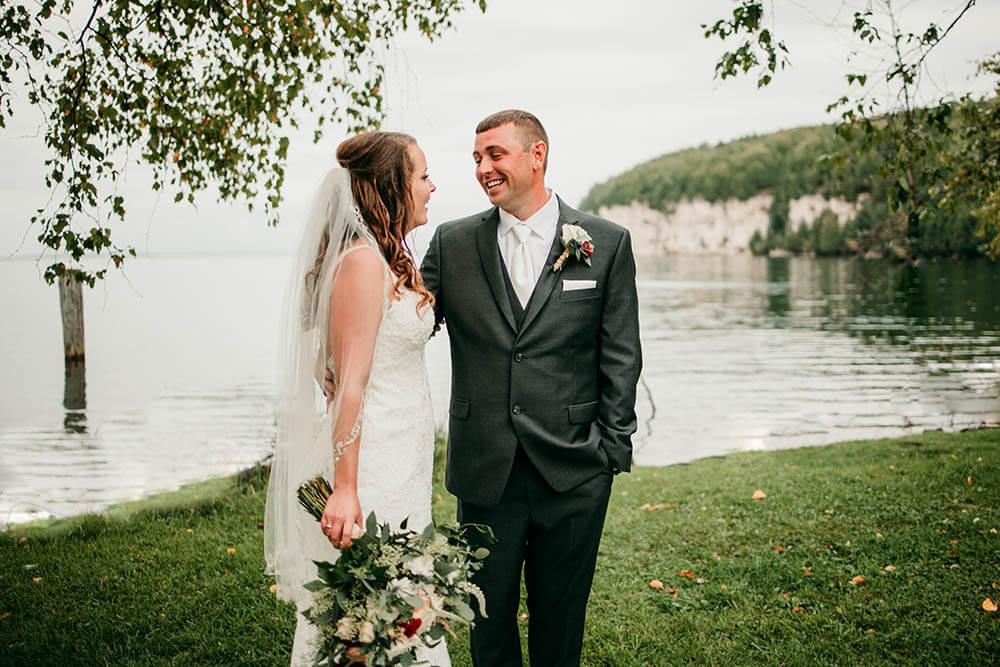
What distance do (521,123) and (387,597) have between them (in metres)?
2.05

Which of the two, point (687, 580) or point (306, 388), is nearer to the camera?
point (306, 388)

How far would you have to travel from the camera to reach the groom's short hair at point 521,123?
3674mm

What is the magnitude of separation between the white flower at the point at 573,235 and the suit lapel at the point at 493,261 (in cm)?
31

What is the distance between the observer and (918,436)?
12.0 m

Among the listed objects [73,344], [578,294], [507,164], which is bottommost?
[73,344]

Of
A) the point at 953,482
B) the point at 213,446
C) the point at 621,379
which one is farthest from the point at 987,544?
the point at 213,446

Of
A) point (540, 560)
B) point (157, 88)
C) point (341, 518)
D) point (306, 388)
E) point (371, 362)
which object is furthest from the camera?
point (157, 88)

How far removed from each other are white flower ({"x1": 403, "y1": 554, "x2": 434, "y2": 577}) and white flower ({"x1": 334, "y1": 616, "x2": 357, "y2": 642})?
253 millimetres

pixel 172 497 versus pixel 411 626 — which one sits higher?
pixel 411 626

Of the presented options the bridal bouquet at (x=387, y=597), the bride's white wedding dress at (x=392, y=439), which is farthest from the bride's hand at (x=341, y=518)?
the bride's white wedding dress at (x=392, y=439)

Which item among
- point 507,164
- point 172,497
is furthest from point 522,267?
point 172,497

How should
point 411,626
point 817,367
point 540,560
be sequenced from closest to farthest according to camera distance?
point 411,626
point 540,560
point 817,367

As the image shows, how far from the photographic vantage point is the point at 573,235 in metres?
3.67

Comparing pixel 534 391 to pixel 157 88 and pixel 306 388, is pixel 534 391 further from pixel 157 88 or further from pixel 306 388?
pixel 157 88
